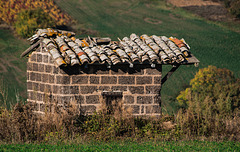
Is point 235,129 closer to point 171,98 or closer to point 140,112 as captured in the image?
point 140,112

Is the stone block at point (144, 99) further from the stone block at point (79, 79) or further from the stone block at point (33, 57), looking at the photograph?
the stone block at point (33, 57)

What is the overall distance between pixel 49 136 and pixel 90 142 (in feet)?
3.89

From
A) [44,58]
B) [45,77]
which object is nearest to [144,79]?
[45,77]

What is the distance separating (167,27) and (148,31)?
2585 mm

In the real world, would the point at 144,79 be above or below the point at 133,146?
above

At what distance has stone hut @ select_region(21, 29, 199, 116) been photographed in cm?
1085

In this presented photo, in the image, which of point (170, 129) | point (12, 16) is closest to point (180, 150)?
point (170, 129)

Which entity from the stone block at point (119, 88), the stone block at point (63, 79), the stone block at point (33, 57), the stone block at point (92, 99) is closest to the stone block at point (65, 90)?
the stone block at point (63, 79)

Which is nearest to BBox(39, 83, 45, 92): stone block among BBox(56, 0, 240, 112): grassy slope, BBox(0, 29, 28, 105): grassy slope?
BBox(0, 29, 28, 105): grassy slope

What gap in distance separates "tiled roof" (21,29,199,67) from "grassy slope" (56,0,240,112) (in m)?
12.9

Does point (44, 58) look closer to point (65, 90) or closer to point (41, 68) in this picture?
point (41, 68)

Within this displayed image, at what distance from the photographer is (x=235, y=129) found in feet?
34.8

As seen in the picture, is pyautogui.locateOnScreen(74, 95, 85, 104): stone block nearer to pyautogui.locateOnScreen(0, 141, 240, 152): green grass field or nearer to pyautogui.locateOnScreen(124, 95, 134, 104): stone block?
pyautogui.locateOnScreen(124, 95, 134, 104): stone block

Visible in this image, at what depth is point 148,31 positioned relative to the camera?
3703 cm
